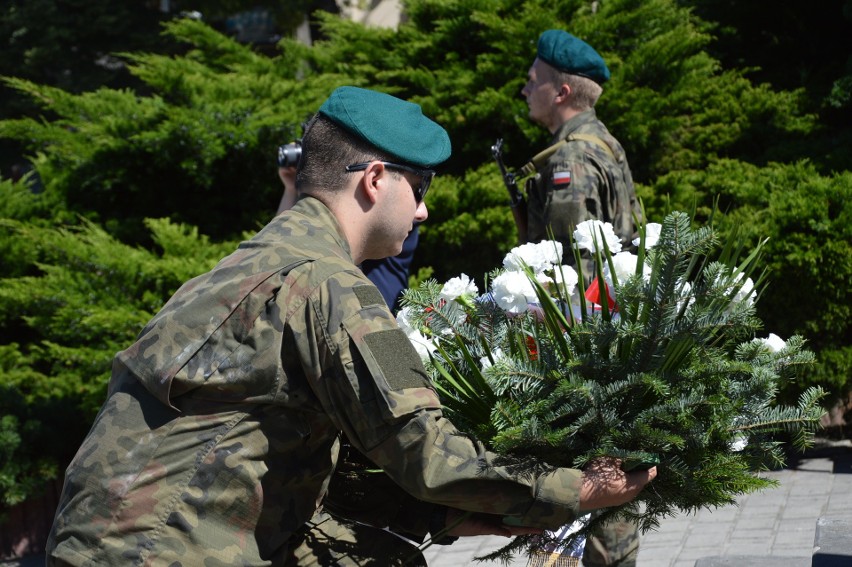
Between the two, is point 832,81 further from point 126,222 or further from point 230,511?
point 230,511

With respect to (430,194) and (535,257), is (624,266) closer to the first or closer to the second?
(535,257)

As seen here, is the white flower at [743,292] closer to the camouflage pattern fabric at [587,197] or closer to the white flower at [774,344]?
the white flower at [774,344]

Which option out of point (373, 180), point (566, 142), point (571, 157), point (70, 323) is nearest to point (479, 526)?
point (373, 180)

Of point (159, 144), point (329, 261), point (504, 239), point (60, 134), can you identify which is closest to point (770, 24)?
point (504, 239)

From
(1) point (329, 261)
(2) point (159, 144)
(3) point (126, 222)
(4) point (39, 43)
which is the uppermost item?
(1) point (329, 261)

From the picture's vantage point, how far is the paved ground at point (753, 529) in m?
4.68

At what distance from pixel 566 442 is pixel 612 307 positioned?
0.47 metres

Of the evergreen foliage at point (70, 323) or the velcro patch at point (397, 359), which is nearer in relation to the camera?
the velcro patch at point (397, 359)

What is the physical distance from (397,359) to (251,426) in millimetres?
342

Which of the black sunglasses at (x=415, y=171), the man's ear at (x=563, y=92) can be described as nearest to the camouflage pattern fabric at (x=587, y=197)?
the man's ear at (x=563, y=92)

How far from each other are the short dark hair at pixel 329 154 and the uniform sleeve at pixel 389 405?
319 mm

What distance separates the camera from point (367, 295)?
6.75 ft

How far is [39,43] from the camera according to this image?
12.9m

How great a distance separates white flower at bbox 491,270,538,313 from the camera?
249 cm
